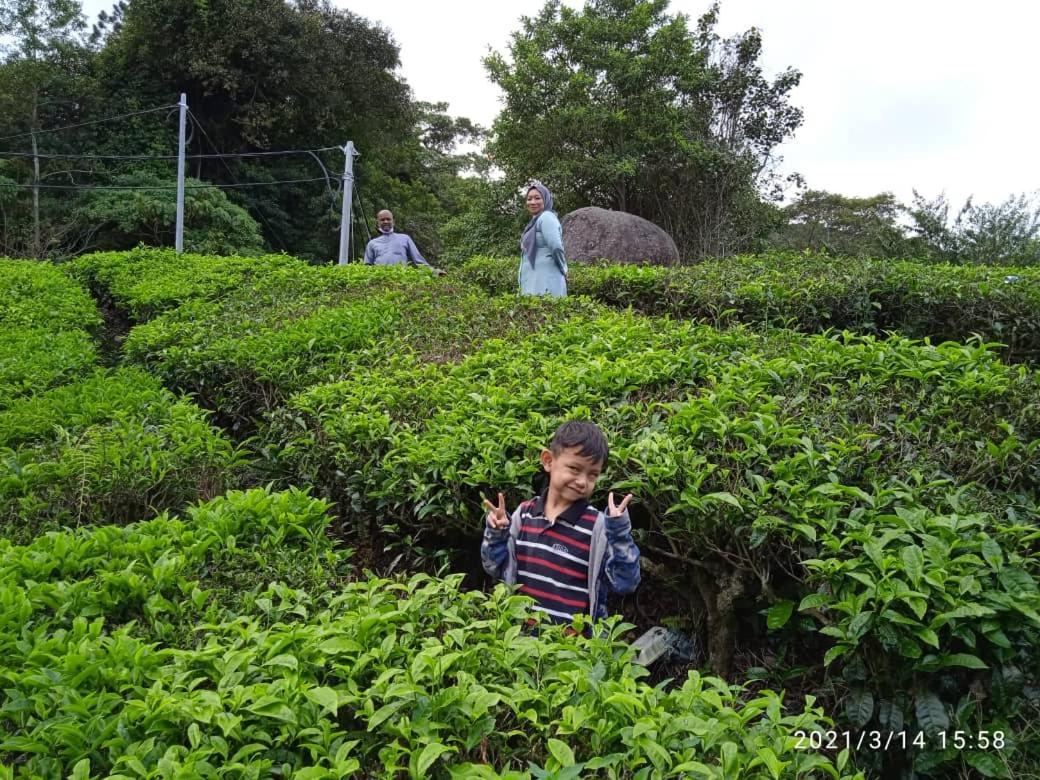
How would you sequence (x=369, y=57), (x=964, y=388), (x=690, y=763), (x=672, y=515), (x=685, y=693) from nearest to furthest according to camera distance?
1. (x=690, y=763)
2. (x=685, y=693)
3. (x=672, y=515)
4. (x=964, y=388)
5. (x=369, y=57)

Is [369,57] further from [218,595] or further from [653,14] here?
[218,595]

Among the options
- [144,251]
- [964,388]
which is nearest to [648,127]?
[144,251]

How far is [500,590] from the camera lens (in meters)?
2.11

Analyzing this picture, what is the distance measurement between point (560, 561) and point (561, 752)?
3.75 feet

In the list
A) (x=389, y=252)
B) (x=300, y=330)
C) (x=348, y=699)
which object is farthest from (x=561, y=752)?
(x=389, y=252)

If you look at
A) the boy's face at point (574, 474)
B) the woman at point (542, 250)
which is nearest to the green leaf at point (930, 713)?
the boy's face at point (574, 474)

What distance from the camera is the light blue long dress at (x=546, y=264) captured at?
618 centimetres

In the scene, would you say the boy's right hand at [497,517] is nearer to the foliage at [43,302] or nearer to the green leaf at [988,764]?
the green leaf at [988,764]

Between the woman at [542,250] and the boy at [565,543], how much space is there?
3.55 meters

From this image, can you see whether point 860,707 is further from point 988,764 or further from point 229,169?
point 229,169

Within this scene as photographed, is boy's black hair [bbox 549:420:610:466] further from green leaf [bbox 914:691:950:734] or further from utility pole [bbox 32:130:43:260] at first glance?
utility pole [bbox 32:130:43:260]

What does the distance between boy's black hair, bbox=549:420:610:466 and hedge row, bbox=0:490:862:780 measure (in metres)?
0.64

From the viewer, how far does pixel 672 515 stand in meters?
2.64

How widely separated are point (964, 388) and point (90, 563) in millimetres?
3257
